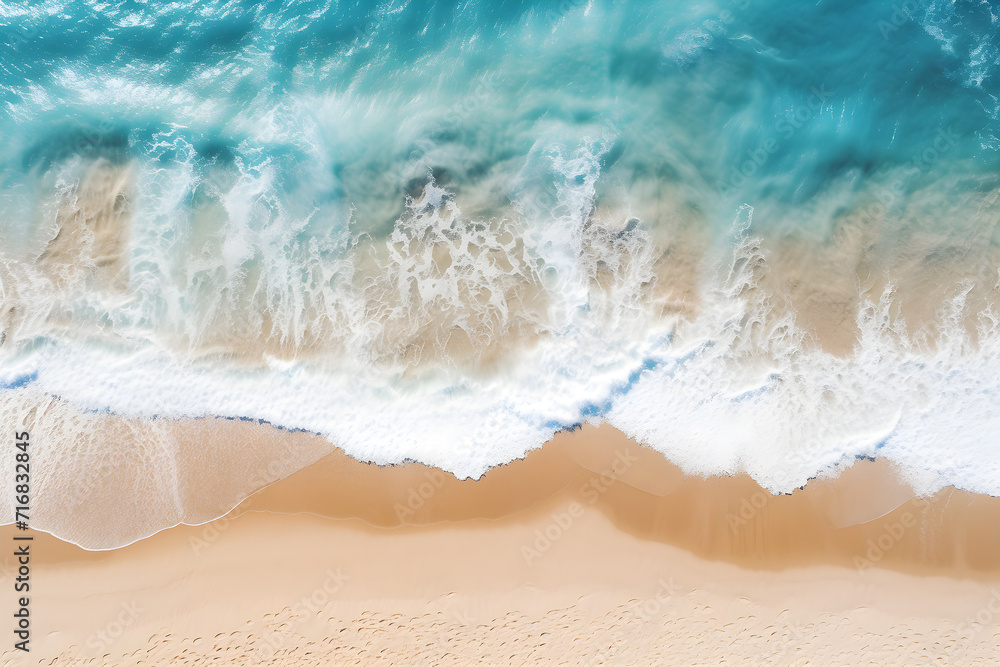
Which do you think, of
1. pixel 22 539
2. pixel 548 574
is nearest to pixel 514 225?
pixel 548 574

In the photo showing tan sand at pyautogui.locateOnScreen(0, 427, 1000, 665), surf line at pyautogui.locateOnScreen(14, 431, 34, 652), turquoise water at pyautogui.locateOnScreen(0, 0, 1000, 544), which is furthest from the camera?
turquoise water at pyautogui.locateOnScreen(0, 0, 1000, 544)

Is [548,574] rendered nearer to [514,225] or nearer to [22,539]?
[514,225]

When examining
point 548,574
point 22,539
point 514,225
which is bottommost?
point 548,574

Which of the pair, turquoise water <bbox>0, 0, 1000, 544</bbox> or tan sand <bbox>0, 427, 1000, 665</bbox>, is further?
turquoise water <bbox>0, 0, 1000, 544</bbox>

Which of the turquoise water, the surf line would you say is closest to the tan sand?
the surf line

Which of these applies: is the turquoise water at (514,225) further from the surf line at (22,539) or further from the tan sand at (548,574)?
the tan sand at (548,574)

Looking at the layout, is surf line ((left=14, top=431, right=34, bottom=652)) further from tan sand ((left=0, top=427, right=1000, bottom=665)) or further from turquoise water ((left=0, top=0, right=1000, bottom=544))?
turquoise water ((left=0, top=0, right=1000, bottom=544))

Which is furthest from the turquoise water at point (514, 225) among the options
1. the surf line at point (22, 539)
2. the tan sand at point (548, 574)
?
the tan sand at point (548, 574)
